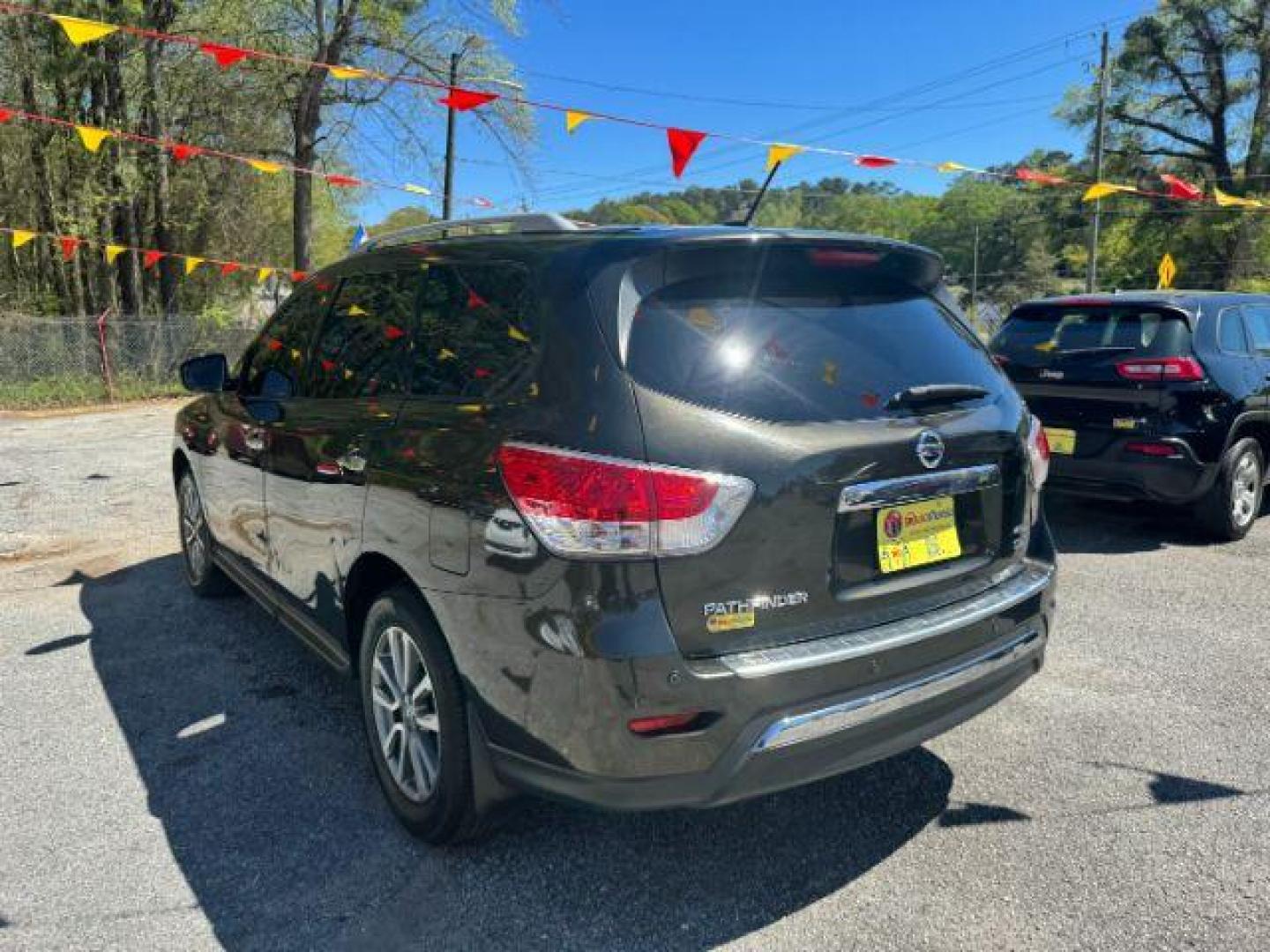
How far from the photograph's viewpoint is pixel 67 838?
Answer: 281 cm

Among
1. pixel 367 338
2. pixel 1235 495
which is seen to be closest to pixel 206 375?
pixel 367 338

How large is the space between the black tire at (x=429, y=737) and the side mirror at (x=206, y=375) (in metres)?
2.09

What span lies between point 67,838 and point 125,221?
20374 mm

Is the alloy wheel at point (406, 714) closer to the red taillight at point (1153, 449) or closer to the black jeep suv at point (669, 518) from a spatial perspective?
the black jeep suv at point (669, 518)

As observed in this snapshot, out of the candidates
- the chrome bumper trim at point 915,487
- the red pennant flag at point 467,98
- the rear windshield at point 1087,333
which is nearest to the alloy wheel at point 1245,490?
the rear windshield at point 1087,333

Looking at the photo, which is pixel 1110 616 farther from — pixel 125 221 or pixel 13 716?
pixel 125 221

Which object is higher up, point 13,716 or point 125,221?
point 125,221

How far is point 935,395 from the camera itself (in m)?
2.65

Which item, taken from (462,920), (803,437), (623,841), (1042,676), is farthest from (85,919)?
(1042,676)

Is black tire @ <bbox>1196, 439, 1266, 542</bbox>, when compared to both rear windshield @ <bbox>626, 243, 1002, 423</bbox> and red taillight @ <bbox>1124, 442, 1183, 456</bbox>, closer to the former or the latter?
red taillight @ <bbox>1124, 442, 1183, 456</bbox>

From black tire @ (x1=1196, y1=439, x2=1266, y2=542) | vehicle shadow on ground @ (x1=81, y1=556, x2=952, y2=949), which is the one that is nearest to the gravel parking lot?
Result: vehicle shadow on ground @ (x1=81, y1=556, x2=952, y2=949)

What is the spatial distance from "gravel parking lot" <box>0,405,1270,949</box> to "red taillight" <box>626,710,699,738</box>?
0.63m

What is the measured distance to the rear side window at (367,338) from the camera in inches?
119

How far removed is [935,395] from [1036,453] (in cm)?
63
